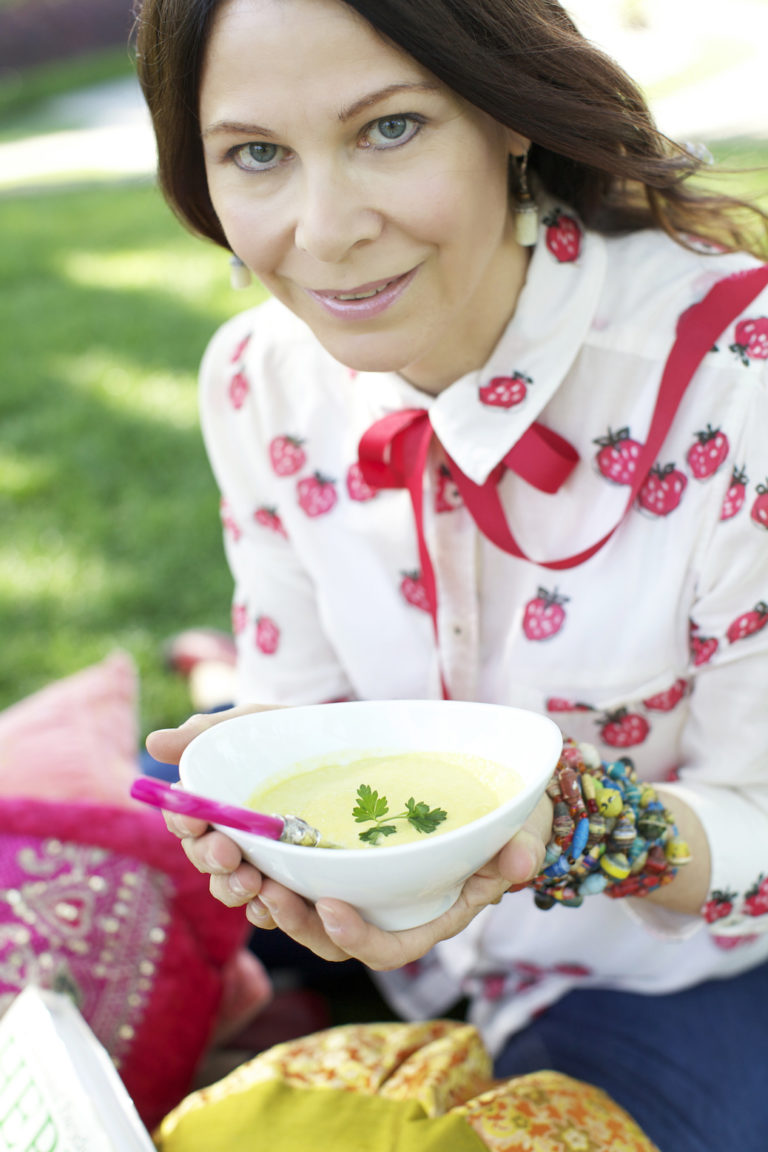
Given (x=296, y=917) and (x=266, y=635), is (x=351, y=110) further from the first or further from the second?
(x=266, y=635)

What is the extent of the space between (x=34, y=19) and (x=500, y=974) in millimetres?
12995

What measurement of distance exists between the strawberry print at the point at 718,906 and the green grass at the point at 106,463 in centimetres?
144

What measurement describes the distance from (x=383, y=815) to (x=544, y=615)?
20.5 inches

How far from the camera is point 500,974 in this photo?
172cm

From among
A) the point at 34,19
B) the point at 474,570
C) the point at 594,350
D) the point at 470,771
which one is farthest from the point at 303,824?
the point at 34,19

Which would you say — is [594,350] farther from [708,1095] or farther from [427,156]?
[708,1095]

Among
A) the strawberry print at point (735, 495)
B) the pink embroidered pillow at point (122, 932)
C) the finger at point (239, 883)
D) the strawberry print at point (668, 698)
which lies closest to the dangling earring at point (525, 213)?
the strawberry print at point (735, 495)

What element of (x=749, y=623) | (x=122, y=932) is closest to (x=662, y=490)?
(x=749, y=623)

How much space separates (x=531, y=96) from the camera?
117cm

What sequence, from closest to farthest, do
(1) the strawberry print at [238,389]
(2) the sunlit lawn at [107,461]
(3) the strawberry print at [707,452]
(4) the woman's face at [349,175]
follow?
(4) the woman's face at [349,175]
(3) the strawberry print at [707,452]
(1) the strawberry print at [238,389]
(2) the sunlit lawn at [107,461]

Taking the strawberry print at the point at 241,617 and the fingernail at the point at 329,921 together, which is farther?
the strawberry print at the point at 241,617

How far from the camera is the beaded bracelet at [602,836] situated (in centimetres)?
119

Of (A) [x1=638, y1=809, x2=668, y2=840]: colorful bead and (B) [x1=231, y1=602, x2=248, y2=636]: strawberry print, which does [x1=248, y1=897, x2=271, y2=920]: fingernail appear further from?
(B) [x1=231, y1=602, x2=248, y2=636]: strawberry print

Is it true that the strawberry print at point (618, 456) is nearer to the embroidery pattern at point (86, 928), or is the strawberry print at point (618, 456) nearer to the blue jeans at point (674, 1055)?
the blue jeans at point (674, 1055)
